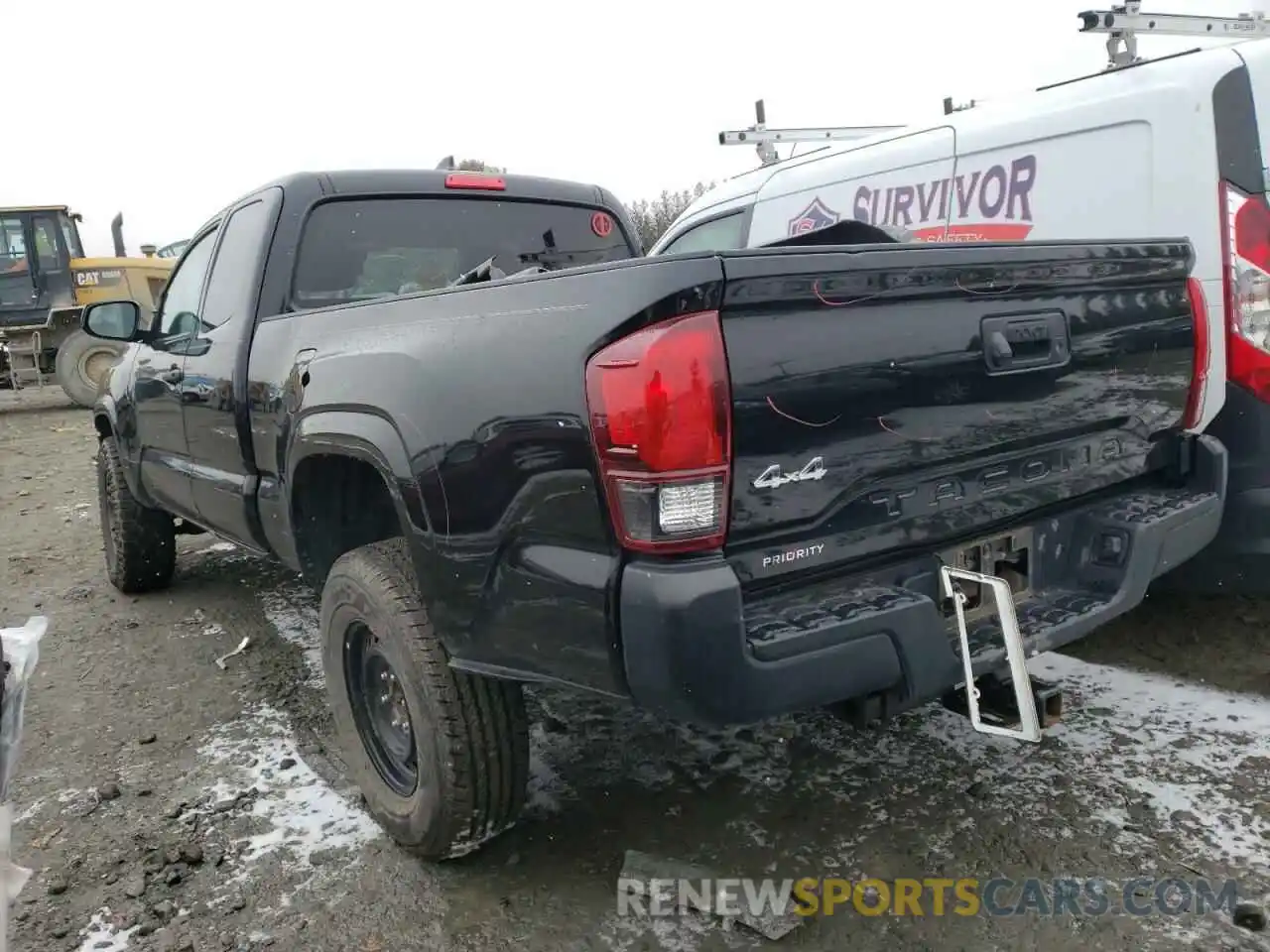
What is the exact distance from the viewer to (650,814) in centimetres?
273

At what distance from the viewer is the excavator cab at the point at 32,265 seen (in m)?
15.2

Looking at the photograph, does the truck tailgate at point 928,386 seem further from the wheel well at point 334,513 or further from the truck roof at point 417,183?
the truck roof at point 417,183

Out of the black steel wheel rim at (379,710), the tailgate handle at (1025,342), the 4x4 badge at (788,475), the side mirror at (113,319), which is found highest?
the side mirror at (113,319)

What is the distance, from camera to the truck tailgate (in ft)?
6.04

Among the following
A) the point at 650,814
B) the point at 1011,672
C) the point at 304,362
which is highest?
the point at 304,362

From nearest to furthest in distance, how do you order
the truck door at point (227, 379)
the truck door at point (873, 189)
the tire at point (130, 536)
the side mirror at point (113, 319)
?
the truck door at point (227, 379)
the truck door at point (873, 189)
the side mirror at point (113, 319)
the tire at point (130, 536)

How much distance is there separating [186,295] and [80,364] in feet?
40.1

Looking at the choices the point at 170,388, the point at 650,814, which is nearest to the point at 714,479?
the point at 650,814

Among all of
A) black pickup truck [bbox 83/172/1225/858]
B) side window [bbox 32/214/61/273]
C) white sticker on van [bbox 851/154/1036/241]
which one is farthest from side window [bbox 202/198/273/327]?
side window [bbox 32/214/61/273]

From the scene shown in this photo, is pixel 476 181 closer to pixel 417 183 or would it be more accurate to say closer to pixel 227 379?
pixel 417 183

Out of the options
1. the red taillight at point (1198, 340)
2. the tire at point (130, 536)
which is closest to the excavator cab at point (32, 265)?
the tire at point (130, 536)

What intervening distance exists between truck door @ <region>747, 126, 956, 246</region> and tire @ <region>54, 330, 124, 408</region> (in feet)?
42.0

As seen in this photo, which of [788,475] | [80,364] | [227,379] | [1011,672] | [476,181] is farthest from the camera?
[80,364]

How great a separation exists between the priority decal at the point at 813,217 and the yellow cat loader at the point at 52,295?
13042mm
